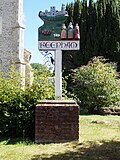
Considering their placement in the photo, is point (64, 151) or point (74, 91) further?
point (74, 91)

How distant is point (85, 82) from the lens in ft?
56.5

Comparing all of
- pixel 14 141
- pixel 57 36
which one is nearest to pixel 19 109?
pixel 14 141

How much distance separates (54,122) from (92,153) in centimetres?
129

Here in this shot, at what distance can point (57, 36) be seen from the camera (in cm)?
813

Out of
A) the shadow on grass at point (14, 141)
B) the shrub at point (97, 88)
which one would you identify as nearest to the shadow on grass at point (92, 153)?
the shadow on grass at point (14, 141)

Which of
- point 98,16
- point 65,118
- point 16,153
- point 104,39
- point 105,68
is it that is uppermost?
point 98,16

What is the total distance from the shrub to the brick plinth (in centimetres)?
970

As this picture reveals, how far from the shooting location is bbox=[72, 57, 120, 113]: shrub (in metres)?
16.7

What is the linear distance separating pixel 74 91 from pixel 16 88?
1032 cm

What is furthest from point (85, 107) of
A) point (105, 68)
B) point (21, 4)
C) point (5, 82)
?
point (21, 4)

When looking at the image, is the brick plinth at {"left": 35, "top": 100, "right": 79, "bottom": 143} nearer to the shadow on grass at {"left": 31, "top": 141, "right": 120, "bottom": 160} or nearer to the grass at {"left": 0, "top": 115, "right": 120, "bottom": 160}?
the grass at {"left": 0, "top": 115, "right": 120, "bottom": 160}

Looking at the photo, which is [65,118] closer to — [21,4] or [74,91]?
[74,91]

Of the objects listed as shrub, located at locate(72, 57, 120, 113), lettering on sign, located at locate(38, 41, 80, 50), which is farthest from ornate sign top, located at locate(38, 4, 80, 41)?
shrub, located at locate(72, 57, 120, 113)

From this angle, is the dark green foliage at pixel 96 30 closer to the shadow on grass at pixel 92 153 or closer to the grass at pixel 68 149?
the grass at pixel 68 149
